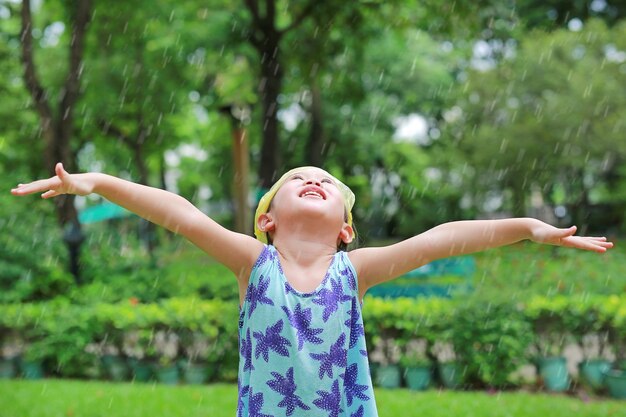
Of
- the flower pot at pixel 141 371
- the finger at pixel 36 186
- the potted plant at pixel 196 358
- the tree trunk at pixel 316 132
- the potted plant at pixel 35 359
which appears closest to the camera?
the finger at pixel 36 186

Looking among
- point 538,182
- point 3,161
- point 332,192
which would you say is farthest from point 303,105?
point 332,192

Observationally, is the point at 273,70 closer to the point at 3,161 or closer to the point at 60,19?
the point at 60,19

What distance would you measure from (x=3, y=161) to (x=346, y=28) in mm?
11420

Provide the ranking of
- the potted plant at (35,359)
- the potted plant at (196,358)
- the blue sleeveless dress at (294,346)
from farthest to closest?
1. the potted plant at (35,359)
2. the potted plant at (196,358)
3. the blue sleeveless dress at (294,346)

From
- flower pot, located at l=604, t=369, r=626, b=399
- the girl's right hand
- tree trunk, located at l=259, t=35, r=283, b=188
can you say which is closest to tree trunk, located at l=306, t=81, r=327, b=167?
tree trunk, located at l=259, t=35, r=283, b=188

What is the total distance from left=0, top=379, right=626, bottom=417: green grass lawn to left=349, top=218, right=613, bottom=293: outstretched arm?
13.5 ft

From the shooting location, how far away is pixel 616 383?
772cm

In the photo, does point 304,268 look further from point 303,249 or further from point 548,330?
point 548,330

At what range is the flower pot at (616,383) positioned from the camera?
7.69 meters

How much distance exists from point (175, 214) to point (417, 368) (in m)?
5.90

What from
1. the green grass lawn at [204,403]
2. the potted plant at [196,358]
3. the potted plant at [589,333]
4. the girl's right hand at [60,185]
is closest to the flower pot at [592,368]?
the potted plant at [589,333]

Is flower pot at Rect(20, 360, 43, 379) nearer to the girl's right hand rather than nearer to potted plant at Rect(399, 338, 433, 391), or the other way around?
potted plant at Rect(399, 338, 433, 391)

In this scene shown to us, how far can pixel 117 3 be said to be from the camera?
14.3 metres

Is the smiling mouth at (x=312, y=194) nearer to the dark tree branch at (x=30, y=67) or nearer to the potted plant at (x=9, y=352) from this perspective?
the potted plant at (x=9, y=352)
